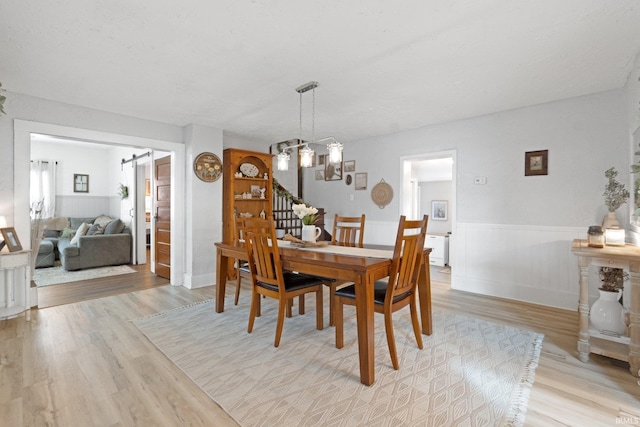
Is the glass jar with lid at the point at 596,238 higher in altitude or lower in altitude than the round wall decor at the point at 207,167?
lower

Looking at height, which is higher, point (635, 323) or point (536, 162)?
point (536, 162)

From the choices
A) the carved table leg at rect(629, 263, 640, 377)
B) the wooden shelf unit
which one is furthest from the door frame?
the carved table leg at rect(629, 263, 640, 377)

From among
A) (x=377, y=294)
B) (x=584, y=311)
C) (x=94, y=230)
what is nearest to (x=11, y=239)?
(x=94, y=230)

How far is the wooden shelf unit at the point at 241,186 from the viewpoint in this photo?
16.2ft

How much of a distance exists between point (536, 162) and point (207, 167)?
4.34 metres

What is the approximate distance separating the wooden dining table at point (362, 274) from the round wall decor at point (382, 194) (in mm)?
2543

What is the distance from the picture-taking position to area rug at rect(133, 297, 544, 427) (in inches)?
68.6

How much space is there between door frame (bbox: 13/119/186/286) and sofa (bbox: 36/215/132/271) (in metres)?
2.02

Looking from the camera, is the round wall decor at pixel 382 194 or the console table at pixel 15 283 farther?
the round wall decor at pixel 382 194

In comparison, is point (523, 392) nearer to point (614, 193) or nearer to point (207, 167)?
point (614, 193)

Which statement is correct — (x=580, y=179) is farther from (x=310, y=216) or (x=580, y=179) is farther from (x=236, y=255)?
(x=236, y=255)

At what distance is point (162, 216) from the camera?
16.5ft

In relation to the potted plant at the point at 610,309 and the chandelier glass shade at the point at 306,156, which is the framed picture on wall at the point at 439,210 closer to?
the potted plant at the point at 610,309

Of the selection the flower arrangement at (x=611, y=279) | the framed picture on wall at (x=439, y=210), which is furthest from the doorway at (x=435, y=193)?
the flower arrangement at (x=611, y=279)
